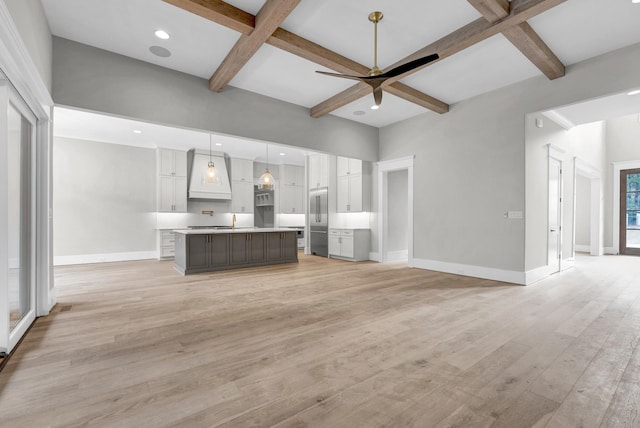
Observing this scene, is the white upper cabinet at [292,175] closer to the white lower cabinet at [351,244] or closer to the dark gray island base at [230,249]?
the white lower cabinet at [351,244]

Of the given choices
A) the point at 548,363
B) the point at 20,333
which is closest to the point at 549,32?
the point at 548,363

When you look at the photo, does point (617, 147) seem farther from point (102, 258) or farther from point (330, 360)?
point (102, 258)

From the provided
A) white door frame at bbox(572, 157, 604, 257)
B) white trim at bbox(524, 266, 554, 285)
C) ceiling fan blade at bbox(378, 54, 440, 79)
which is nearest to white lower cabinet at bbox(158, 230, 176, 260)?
ceiling fan blade at bbox(378, 54, 440, 79)

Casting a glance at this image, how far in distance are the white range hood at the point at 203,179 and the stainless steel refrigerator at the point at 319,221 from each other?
104 inches

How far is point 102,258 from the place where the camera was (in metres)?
7.28

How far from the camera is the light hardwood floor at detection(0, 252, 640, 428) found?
5.26 feet

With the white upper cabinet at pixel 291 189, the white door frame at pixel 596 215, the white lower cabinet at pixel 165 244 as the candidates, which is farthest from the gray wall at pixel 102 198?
the white door frame at pixel 596 215

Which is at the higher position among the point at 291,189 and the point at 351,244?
the point at 291,189

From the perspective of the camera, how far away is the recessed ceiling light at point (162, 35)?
135 inches

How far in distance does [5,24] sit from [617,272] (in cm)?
886

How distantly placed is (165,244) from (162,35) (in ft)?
18.7

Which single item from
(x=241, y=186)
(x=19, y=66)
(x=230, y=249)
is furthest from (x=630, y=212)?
(x=19, y=66)

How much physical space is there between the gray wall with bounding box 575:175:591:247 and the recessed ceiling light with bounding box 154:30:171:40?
1097 centimetres

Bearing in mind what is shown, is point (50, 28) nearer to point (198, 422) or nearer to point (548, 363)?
point (198, 422)
